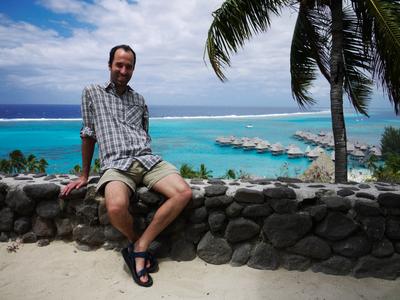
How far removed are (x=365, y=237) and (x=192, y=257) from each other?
58.6 inches

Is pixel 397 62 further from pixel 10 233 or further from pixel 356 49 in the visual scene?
pixel 10 233

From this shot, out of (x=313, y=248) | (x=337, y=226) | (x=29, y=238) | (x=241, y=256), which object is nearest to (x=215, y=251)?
(x=241, y=256)

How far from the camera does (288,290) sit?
2.53 m

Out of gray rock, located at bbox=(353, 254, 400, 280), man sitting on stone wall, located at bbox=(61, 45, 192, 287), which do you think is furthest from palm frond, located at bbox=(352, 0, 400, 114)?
man sitting on stone wall, located at bbox=(61, 45, 192, 287)

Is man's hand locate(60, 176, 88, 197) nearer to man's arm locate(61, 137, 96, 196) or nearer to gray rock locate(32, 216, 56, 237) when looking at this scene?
man's arm locate(61, 137, 96, 196)

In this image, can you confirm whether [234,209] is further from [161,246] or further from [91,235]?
[91,235]

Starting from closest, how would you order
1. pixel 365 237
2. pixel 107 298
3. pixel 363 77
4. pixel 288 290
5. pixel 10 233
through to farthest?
pixel 107 298 < pixel 288 290 < pixel 365 237 < pixel 10 233 < pixel 363 77

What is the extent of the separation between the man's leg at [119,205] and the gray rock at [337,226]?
1615 millimetres

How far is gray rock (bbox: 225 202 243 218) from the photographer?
2803 mm

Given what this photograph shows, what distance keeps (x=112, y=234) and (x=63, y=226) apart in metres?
0.52

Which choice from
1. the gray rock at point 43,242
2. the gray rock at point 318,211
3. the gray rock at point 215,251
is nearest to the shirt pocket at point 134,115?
the gray rock at point 215,251

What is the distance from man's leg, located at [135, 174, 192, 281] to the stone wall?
0.63 feet

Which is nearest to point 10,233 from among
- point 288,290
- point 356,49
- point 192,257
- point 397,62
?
point 192,257

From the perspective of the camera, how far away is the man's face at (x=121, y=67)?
9.52ft
